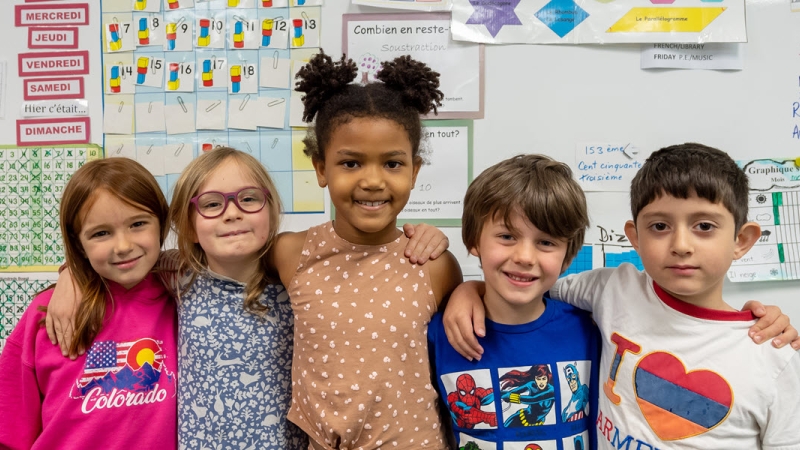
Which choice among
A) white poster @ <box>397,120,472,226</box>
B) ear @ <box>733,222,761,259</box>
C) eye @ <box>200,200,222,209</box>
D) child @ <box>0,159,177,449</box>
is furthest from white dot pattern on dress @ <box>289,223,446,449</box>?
ear @ <box>733,222,761,259</box>

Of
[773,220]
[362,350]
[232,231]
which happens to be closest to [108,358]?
[232,231]

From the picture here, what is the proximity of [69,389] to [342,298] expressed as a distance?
62cm

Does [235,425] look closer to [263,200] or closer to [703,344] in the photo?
[263,200]

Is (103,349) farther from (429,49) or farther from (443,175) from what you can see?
(429,49)

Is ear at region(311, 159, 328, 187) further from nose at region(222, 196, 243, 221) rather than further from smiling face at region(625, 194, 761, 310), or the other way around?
smiling face at region(625, 194, 761, 310)

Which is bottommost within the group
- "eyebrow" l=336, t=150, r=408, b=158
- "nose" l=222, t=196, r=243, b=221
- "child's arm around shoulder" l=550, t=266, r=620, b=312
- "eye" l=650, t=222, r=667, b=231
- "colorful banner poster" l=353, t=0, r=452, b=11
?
"child's arm around shoulder" l=550, t=266, r=620, b=312

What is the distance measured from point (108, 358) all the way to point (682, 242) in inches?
45.4

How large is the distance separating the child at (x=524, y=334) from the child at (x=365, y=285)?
9 cm

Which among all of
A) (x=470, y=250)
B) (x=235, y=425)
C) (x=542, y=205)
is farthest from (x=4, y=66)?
(x=542, y=205)

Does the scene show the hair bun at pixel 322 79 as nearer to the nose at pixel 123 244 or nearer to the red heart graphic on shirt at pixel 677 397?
the nose at pixel 123 244

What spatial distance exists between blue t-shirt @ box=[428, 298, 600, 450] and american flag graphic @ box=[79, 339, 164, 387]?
25.7 inches

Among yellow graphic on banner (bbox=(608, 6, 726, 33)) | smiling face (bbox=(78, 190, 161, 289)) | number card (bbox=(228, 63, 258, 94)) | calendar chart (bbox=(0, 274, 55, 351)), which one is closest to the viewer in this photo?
smiling face (bbox=(78, 190, 161, 289))

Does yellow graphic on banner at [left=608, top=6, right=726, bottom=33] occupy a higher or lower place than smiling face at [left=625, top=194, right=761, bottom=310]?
higher

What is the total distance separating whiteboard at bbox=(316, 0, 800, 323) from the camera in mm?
1398
